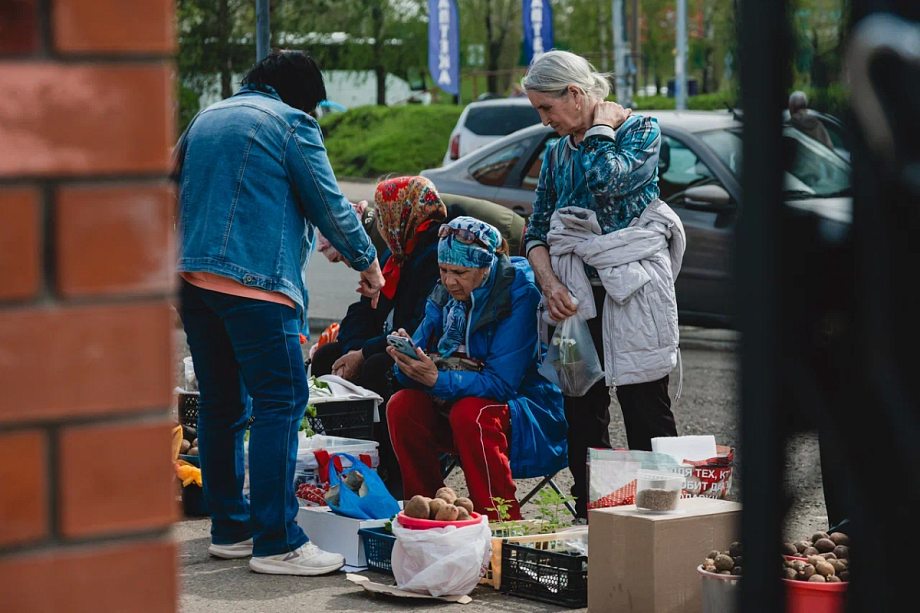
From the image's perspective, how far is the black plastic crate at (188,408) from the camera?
5.84 m

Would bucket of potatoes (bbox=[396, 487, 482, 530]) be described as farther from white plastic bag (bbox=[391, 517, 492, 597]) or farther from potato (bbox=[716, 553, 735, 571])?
potato (bbox=[716, 553, 735, 571])

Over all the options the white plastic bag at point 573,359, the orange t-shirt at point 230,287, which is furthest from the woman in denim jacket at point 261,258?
the white plastic bag at point 573,359

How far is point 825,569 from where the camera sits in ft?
10.8

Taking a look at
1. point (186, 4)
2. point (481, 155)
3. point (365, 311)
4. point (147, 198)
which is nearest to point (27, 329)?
point (147, 198)

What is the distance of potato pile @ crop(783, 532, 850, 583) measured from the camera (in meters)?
3.25

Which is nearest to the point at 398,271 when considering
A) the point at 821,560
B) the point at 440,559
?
the point at 440,559

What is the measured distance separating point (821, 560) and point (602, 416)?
6.18 ft

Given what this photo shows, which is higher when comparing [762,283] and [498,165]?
[498,165]

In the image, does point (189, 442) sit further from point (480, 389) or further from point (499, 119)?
point (499, 119)

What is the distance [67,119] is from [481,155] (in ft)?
30.2

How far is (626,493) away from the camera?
4.23 meters

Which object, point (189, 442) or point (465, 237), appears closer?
point (465, 237)

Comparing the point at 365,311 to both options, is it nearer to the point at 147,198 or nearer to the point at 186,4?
the point at 147,198

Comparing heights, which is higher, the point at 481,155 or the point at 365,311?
the point at 481,155
